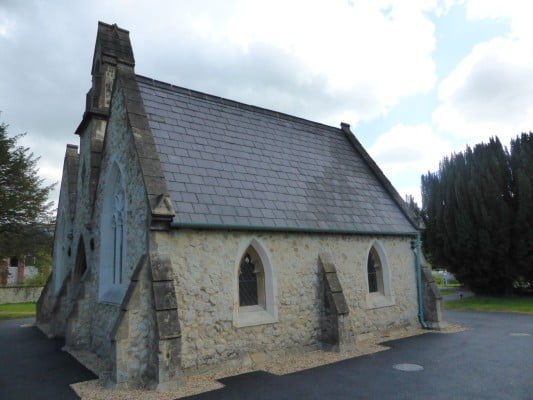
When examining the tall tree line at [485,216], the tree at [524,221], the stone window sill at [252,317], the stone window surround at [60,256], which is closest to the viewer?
the stone window sill at [252,317]

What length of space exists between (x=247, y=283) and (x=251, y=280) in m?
0.15

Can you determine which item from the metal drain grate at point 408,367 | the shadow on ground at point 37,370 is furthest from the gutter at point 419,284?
the shadow on ground at point 37,370

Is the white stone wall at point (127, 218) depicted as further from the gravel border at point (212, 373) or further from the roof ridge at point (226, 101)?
the roof ridge at point (226, 101)

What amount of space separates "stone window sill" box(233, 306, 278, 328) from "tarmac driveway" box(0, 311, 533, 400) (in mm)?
1183

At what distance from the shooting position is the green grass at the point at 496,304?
18469 millimetres

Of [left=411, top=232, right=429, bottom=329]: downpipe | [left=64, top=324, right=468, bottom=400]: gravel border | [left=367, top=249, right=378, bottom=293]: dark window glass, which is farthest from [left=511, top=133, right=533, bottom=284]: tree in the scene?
[left=367, top=249, right=378, bottom=293]: dark window glass

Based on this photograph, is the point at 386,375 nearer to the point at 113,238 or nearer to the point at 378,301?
the point at 378,301

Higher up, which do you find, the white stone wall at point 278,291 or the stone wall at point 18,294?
the white stone wall at point 278,291

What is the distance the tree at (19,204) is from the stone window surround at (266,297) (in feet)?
65.7

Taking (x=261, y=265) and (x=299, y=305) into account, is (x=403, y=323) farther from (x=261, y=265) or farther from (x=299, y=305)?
(x=261, y=265)

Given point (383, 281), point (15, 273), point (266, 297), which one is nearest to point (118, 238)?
point (266, 297)

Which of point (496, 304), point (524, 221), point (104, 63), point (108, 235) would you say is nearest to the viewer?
point (108, 235)

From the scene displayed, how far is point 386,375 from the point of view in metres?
7.89

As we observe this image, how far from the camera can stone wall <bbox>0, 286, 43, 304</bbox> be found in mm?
31841
